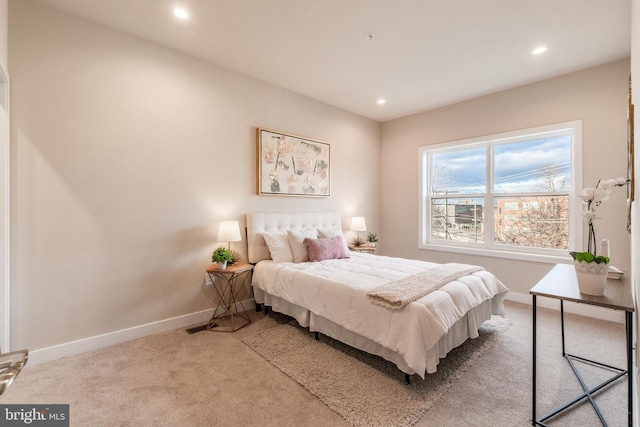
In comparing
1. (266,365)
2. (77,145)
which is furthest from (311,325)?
(77,145)

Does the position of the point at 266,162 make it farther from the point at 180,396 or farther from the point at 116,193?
the point at 180,396

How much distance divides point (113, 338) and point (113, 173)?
1.50 metres

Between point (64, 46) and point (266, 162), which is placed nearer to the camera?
point (64, 46)

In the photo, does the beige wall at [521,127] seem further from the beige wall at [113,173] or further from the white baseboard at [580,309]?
the beige wall at [113,173]

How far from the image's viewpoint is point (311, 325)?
261 cm

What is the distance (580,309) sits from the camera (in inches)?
129

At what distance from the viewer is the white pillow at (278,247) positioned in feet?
10.7

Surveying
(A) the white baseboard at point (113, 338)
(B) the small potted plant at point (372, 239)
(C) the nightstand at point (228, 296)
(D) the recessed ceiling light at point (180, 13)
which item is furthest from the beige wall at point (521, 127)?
(D) the recessed ceiling light at point (180, 13)

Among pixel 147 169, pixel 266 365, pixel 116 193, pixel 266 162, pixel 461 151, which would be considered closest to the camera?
pixel 266 365

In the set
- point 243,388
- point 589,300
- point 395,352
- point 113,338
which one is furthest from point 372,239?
point 113,338

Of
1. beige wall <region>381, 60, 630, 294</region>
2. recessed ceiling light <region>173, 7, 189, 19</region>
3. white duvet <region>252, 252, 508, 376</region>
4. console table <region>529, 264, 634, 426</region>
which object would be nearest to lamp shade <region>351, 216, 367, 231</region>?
beige wall <region>381, 60, 630, 294</region>

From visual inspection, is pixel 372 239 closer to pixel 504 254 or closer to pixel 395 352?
pixel 504 254

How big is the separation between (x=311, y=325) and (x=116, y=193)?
217cm

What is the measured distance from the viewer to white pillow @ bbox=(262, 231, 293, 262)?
10.7ft
